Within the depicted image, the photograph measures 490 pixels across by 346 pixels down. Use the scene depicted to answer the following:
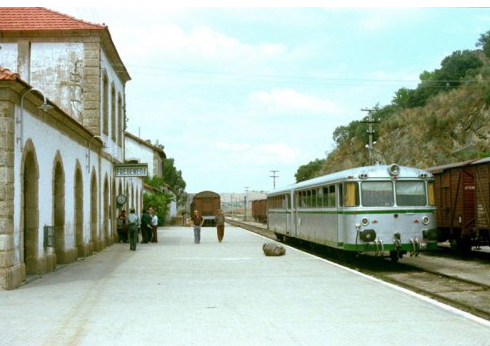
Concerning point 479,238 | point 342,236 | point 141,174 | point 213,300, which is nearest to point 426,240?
point 342,236

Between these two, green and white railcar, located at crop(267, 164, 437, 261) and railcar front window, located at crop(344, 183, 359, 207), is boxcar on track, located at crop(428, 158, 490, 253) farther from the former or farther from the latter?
railcar front window, located at crop(344, 183, 359, 207)

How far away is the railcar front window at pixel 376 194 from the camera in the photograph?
16.2 meters

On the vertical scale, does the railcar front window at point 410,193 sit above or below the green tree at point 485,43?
below

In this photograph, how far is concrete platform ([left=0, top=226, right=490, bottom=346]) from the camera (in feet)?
24.7

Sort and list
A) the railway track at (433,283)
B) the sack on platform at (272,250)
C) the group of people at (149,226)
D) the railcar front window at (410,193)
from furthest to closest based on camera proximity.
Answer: the group of people at (149,226) → the sack on platform at (272,250) → the railcar front window at (410,193) → the railway track at (433,283)

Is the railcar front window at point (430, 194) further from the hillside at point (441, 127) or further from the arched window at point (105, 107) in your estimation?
the hillside at point (441, 127)

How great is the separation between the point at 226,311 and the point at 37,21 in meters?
18.8

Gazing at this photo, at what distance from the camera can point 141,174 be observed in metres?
26.4

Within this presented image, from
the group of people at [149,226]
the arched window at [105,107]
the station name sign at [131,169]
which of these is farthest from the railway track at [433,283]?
the arched window at [105,107]

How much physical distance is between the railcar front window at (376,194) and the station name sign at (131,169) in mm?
12193

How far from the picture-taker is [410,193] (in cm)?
1662

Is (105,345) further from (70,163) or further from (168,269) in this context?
(70,163)

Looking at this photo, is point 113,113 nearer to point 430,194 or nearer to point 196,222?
point 196,222

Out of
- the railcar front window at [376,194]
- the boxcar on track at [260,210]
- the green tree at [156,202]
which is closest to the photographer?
the railcar front window at [376,194]
